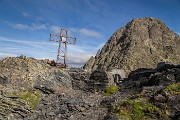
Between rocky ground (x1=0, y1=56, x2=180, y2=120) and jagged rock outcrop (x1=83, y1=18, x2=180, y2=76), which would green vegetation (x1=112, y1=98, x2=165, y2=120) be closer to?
rocky ground (x1=0, y1=56, x2=180, y2=120)

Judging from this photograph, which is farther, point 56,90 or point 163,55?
point 163,55

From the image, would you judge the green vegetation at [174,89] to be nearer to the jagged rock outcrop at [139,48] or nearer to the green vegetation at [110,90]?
the green vegetation at [110,90]

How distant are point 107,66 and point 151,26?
99.9 feet

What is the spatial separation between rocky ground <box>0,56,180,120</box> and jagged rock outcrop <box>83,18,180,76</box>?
157 feet

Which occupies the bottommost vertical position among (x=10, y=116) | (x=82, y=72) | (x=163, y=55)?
(x=10, y=116)

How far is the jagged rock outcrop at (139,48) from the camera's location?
105938mm

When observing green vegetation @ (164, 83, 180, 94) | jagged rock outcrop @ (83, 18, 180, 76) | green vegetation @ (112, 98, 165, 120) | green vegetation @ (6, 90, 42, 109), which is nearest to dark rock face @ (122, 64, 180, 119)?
green vegetation @ (164, 83, 180, 94)

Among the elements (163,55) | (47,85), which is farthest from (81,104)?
(163,55)

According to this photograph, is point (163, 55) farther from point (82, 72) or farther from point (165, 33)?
point (82, 72)

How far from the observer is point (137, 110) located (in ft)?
118

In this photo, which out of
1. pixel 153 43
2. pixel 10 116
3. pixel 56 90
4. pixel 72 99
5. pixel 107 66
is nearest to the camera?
pixel 10 116

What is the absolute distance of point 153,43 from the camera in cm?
11831

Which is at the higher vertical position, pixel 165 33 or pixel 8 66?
pixel 165 33

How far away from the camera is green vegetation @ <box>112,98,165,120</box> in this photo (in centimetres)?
3494
